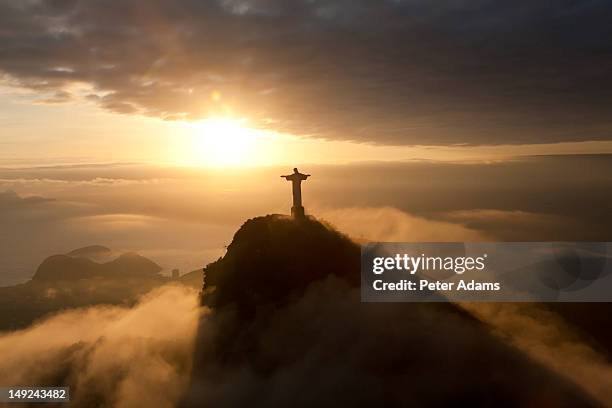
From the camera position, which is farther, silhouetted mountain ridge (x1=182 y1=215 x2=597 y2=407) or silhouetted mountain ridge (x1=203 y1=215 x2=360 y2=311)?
silhouetted mountain ridge (x1=203 y1=215 x2=360 y2=311)

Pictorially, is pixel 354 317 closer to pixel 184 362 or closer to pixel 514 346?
pixel 514 346

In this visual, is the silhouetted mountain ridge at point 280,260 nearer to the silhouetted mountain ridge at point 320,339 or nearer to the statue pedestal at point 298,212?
the silhouetted mountain ridge at point 320,339

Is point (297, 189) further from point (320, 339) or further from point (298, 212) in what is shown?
point (320, 339)

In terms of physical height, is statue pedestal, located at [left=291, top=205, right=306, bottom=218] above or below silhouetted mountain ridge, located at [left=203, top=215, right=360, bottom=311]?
above

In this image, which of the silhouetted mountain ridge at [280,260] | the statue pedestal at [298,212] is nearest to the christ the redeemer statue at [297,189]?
the statue pedestal at [298,212]

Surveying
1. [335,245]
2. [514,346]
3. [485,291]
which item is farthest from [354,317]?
[485,291]

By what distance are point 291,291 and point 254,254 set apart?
6.03 m

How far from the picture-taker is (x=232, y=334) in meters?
54.8

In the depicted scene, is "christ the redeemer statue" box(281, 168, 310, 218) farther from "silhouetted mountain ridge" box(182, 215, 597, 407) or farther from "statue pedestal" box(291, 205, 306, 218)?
"silhouetted mountain ridge" box(182, 215, 597, 407)

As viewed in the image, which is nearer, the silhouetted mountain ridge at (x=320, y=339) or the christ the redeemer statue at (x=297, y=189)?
the silhouetted mountain ridge at (x=320, y=339)

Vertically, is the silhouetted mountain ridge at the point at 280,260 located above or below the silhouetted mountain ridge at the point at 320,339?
above

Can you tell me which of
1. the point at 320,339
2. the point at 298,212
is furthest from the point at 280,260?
the point at 320,339

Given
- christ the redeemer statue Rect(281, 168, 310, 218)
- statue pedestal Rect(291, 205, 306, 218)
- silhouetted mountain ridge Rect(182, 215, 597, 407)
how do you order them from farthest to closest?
statue pedestal Rect(291, 205, 306, 218), christ the redeemer statue Rect(281, 168, 310, 218), silhouetted mountain ridge Rect(182, 215, 597, 407)

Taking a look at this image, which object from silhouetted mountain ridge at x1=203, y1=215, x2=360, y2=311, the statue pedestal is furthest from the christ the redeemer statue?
silhouetted mountain ridge at x1=203, y1=215, x2=360, y2=311
